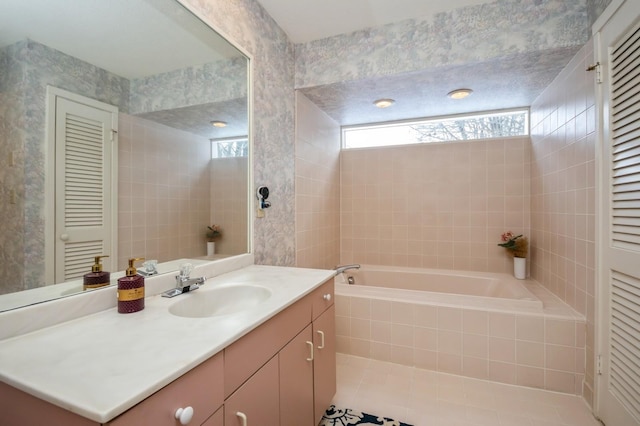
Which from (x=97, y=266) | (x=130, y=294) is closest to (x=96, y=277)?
(x=97, y=266)

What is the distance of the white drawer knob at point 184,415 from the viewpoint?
2.01ft

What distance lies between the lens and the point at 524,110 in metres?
2.78

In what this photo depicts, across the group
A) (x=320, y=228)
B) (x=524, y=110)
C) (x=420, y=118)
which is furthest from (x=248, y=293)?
(x=524, y=110)

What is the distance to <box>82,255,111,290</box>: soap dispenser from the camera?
3.14ft

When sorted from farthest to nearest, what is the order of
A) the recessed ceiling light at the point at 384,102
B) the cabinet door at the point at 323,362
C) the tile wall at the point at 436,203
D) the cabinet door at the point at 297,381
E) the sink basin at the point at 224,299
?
the tile wall at the point at 436,203 < the recessed ceiling light at the point at 384,102 < the cabinet door at the point at 323,362 < the sink basin at the point at 224,299 < the cabinet door at the point at 297,381

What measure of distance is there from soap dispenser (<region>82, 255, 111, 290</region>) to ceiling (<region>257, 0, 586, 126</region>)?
1.81 m

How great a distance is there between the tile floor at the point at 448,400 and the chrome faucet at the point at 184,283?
1.11m

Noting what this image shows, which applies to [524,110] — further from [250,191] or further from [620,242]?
[250,191]

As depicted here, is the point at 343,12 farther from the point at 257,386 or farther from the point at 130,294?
the point at 257,386

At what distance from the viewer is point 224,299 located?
4.27 ft

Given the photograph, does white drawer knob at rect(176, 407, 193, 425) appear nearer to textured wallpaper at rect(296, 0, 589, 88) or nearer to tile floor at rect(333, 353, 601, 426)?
tile floor at rect(333, 353, 601, 426)

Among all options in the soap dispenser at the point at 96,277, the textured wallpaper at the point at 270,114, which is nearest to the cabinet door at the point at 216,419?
the soap dispenser at the point at 96,277

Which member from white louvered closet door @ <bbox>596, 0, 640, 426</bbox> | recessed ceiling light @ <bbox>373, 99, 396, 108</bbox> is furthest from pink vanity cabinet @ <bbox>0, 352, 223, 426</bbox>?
recessed ceiling light @ <bbox>373, 99, 396, 108</bbox>

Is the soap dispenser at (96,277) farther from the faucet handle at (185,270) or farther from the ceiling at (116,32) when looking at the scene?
the ceiling at (116,32)
